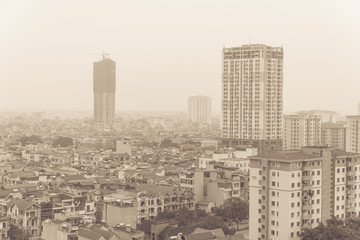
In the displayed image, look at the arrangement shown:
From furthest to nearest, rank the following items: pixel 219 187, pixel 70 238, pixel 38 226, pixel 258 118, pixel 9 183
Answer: pixel 258 118 < pixel 9 183 < pixel 219 187 < pixel 38 226 < pixel 70 238

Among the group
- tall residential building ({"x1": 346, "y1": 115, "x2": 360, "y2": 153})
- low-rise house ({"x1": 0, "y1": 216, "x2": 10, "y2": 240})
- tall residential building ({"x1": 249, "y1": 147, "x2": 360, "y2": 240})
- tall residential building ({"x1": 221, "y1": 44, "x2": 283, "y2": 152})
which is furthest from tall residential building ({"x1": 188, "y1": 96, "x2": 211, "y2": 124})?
low-rise house ({"x1": 0, "y1": 216, "x2": 10, "y2": 240})

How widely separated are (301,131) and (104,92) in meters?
34.7

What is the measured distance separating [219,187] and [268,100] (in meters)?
14.1

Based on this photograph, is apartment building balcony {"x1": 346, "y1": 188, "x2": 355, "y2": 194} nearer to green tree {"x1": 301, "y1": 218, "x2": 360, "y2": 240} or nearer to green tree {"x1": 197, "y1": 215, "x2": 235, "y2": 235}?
green tree {"x1": 301, "y1": 218, "x2": 360, "y2": 240}

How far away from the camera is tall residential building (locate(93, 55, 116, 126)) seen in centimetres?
5991

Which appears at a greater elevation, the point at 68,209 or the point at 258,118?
the point at 258,118

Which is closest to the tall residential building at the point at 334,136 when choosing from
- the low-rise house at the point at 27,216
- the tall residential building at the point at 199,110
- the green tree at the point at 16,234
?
the low-rise house at the point at 27,216

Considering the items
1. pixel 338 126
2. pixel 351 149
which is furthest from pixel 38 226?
pixel 338 126

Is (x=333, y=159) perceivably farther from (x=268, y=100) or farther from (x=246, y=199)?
(x=268, y=100)

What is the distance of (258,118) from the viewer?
2738cm

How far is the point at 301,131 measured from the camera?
28.8 meters

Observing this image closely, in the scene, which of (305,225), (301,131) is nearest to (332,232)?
(305,225)

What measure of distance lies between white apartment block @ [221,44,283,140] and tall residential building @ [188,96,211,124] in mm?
40022

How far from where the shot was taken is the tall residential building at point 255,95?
2731cm
